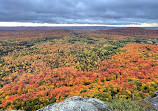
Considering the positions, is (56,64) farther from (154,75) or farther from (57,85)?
(154,75)

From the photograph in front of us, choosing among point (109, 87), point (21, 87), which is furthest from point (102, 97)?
point (21, 87)

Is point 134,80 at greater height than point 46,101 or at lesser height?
greater

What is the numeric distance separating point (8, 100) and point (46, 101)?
484 centimetres

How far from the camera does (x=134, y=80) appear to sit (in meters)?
13.9

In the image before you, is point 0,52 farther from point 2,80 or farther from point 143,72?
point 143,72

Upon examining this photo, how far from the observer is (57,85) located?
49.2ft

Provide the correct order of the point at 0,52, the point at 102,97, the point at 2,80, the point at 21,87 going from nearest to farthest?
1. the point at 102,97
2. the point at 21,87
3. the point at 2,80
4. the point at 0,52

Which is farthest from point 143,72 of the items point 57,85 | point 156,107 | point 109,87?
point 57,85

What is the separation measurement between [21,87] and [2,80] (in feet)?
22.4

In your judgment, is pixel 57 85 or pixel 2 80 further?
pixel 2 80

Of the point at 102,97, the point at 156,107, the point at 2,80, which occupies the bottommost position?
the point at 2,80

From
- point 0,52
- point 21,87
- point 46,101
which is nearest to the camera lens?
point 46,101

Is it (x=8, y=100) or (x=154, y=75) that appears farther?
(x=154, y=75)

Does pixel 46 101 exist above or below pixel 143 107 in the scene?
below
